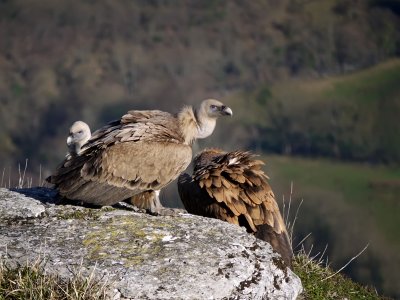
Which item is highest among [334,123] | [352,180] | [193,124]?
[193,124]

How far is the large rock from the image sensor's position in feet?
28.5

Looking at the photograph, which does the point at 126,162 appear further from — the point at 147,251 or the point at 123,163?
the point at 147,251

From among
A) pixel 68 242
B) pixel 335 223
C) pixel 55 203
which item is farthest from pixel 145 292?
pixel 335 223

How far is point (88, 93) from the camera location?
192 metres

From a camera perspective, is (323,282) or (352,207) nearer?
(323,282)

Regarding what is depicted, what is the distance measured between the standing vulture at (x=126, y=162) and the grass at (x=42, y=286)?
2.00 m

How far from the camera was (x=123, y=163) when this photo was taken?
1070cm

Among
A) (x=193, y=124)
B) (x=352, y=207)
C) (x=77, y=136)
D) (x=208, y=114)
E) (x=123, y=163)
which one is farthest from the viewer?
(x=352, y=207)

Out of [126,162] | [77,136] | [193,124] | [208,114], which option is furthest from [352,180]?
[126,162]

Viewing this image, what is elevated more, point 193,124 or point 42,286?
point 193,124

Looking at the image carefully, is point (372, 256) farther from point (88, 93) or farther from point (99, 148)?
point (99, 148)

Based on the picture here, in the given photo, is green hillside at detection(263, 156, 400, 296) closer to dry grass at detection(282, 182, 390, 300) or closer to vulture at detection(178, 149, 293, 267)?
dry grass at detection(282, 182, 390, 300)

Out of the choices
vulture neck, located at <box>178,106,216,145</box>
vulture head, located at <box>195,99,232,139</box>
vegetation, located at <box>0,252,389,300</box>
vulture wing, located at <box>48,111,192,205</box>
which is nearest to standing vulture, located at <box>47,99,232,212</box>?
vulture wing, located at <box>48,111,192,205</box>

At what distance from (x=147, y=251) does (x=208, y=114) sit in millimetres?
3793
